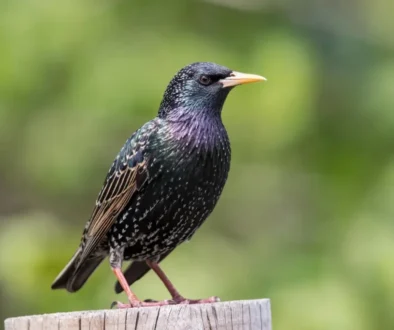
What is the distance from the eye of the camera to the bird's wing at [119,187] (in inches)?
179

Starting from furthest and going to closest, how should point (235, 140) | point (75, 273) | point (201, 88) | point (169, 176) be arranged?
1. point (235, 140)
2. point (75, 273)
3. point (201, 88)
4. point (169, 176)

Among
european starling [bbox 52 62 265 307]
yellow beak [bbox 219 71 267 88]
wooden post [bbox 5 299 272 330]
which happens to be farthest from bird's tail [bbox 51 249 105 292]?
wooden post [bbox 5 299 272 330]

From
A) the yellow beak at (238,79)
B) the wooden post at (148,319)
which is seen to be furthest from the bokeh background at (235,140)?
the wooden post at (148,319)

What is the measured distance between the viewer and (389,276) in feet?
20.5

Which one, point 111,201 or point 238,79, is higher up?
point 238,79

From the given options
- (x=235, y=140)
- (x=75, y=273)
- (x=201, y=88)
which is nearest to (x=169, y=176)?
(x=201, y=88)

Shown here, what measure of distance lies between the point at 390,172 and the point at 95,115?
75.8 inches

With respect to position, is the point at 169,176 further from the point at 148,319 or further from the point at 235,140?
the point at 235,140

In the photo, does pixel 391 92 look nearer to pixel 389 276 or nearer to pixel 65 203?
pixel 389 276

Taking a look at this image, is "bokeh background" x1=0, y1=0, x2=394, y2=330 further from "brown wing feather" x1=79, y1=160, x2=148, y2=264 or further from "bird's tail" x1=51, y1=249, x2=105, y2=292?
"brown wing feather" x1=79, y1=160, x2=148, y2=264

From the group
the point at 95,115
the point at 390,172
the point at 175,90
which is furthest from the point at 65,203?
the point at 175,90

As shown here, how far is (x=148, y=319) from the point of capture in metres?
3.47

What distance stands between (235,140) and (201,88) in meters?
2.42

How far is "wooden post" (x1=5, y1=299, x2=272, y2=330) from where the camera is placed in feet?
11.4
